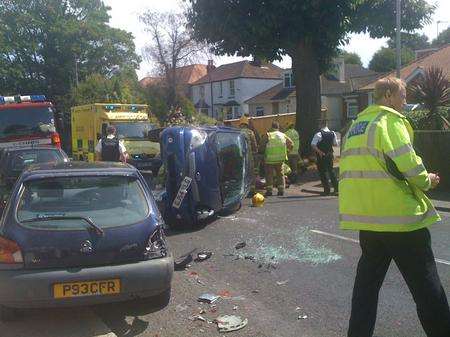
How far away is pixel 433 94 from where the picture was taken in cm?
1480

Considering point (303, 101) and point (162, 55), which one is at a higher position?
point (162, 55)

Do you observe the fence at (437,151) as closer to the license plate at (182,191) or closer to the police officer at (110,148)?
the license plate at (182,191)

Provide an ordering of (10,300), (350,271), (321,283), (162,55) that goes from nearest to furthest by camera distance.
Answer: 1. (10,300)
2. (321,283)
3. (350,271)
4. (162,55)

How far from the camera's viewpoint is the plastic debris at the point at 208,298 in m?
5.65

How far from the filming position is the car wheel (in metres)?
5.08

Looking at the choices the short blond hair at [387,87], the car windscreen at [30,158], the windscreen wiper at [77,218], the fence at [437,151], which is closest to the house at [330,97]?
the fence at [437,151]

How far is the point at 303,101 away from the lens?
1927cm

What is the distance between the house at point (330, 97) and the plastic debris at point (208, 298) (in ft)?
127

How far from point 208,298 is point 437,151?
9395 mm

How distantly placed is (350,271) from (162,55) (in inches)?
1767

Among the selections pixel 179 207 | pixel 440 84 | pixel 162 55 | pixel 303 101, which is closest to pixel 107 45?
pixel 162 55

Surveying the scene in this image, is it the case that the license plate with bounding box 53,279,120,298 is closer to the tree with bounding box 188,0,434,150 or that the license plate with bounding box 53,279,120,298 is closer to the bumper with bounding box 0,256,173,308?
the bumper with bounding box 0,256,173,308

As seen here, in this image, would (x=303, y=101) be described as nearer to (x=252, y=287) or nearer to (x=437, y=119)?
(x=437, y=119)

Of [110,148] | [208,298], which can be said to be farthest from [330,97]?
[208,298]
